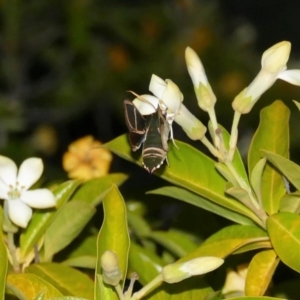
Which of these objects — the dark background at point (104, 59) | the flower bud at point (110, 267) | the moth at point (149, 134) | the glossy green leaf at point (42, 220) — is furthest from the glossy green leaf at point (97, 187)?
the dark background at point (104, 59)

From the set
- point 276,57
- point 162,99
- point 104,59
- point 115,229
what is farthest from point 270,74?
point 104,59

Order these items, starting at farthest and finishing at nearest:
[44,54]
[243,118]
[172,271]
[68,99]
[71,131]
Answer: [71,131]
[44,54]
[68,99]
[243,118]
[172,271]

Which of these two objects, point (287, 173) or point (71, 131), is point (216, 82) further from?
point (287, 173)

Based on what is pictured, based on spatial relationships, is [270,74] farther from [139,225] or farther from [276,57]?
[139,225]

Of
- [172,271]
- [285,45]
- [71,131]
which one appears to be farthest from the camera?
A: [71,131]

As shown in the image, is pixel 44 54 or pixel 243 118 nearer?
pixel 243 118

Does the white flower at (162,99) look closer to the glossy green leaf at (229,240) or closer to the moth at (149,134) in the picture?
the moth at (149,134)

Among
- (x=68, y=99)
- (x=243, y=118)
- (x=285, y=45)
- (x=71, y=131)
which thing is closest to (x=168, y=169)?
(x=285, y=45)
